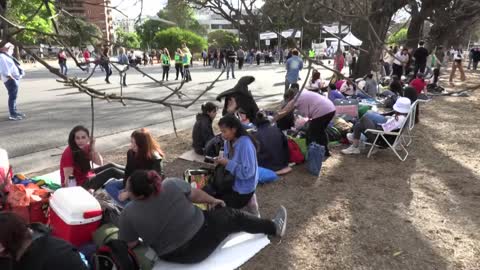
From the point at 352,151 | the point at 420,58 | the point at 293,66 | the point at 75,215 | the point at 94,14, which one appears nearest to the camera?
the point at 94,14

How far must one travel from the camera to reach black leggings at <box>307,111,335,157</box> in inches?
249

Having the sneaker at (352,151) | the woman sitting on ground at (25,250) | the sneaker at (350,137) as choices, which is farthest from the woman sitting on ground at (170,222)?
the sneaker at (350,137)

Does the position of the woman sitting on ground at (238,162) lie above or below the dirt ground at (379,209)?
above

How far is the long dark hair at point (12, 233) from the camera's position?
7.55 ft

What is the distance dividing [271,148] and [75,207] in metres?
3.03

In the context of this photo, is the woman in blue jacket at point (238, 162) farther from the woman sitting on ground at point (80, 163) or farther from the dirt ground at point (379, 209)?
the woman sitting on ground at point (80, 163)

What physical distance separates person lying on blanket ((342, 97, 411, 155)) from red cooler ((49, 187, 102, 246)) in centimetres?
448

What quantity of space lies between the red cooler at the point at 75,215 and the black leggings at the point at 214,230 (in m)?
0.71

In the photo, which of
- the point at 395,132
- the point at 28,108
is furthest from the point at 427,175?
the point at 28,108

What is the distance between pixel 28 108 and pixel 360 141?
8380mm

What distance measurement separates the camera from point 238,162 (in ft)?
13.5

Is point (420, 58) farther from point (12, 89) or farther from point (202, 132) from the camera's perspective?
point (12, 89)

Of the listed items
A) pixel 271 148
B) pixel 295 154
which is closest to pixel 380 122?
pixel 295 154

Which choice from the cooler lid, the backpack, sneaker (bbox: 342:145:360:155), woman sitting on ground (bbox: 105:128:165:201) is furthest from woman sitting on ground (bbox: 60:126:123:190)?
sneaker (bbox: 342:145:360:155)
